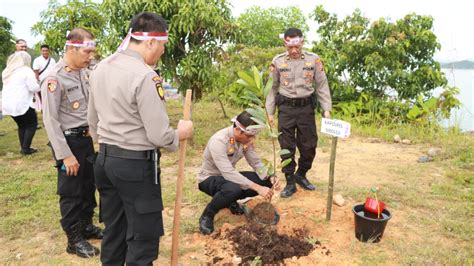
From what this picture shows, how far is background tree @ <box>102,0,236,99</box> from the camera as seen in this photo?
5574 mm

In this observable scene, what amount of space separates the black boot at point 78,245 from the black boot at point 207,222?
906mm

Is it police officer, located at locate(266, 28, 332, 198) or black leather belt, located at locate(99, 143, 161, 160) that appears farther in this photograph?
police officer, located at locate(266, 28, 332, 198)

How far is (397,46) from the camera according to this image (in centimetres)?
792

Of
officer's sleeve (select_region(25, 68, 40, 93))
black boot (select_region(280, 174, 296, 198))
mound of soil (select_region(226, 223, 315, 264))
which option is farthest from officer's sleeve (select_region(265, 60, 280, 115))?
officer's sleeve (select_region(25, 68, 40, 93))

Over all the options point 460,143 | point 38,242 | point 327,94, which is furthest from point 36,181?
point 460,143

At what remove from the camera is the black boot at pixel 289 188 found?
4.20 meters

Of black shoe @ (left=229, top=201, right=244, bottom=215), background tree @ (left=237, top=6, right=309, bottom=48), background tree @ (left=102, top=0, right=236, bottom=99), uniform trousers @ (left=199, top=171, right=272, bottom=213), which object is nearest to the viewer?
uniform trousers @ (left=199, top=171, right=272, bottom=213)

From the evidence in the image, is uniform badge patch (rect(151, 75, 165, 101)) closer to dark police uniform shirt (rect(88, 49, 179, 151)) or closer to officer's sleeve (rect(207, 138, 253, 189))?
dark police uniform shirt (rect(88, 49, 179, 151))

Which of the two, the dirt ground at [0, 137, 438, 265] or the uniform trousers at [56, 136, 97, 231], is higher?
the uniform trousers at [56, 136, 97, 231]

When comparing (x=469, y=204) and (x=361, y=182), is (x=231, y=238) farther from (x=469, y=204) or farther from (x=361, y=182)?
(x=469, y=204)

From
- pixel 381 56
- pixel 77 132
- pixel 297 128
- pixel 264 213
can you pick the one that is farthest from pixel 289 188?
pixel 381 56

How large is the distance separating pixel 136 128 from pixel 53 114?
104 centimetres

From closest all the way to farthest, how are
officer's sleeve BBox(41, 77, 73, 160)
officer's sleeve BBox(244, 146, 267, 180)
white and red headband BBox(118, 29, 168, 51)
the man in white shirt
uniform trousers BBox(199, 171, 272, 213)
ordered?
white and red headband BBox(118, 29, 168, 51)
officer's sleeve BBox(41, 77, 73, 160)
uniform trousers BBox(199, 171, 272, 213)
officer's sleeve BBox(244, 146, 267, 180)
the man in white shirt

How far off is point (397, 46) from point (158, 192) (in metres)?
7.17
